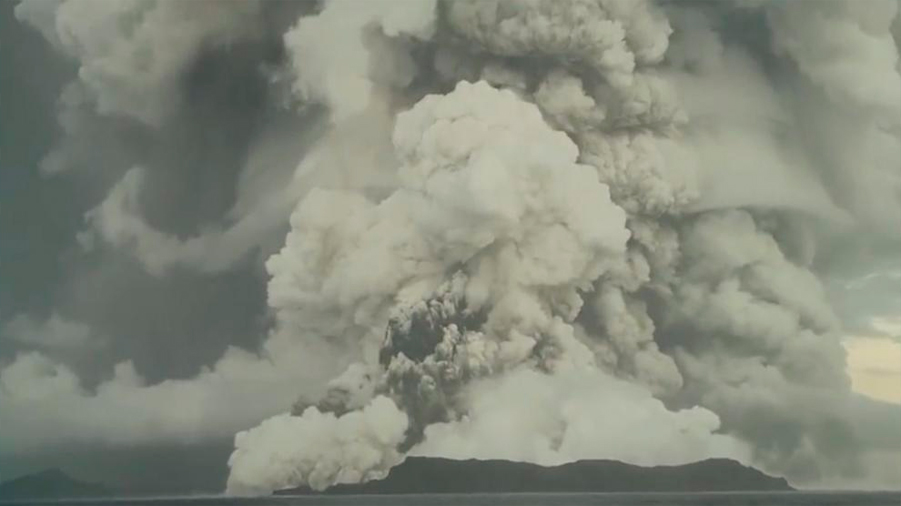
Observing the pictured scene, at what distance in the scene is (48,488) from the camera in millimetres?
5285

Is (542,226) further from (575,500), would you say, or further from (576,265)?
(575,500)

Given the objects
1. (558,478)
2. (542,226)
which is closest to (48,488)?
(558,478)

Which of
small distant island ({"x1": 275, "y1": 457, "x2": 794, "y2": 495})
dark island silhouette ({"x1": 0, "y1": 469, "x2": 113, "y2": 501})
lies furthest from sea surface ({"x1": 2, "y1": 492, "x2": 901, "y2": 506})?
dark island silhouette ({"x1": 0, "y1": 469, "x2": 113, "y2": 501})

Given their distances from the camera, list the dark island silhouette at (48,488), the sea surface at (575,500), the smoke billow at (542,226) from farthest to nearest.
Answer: the dark island silhouette at (48,488), the smoke billow at (542,226), the sea surface at (575,500)

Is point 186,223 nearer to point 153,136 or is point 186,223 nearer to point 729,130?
point 153,136

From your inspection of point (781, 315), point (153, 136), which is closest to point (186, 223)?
point (153, 136)

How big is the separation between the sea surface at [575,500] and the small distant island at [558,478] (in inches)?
1.1

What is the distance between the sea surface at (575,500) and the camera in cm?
495

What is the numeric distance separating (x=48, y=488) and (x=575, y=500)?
2.65 metres

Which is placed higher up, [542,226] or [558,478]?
[542,226]

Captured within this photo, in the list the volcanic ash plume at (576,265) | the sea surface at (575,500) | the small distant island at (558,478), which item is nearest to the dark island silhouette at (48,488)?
the sea surface at (575,500)

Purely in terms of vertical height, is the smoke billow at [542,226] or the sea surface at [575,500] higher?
the smoke billow at [542,226]

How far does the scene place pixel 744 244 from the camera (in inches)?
203

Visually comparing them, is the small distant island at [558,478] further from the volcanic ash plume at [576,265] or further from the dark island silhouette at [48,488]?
the dark island silhouette at [48,488]
